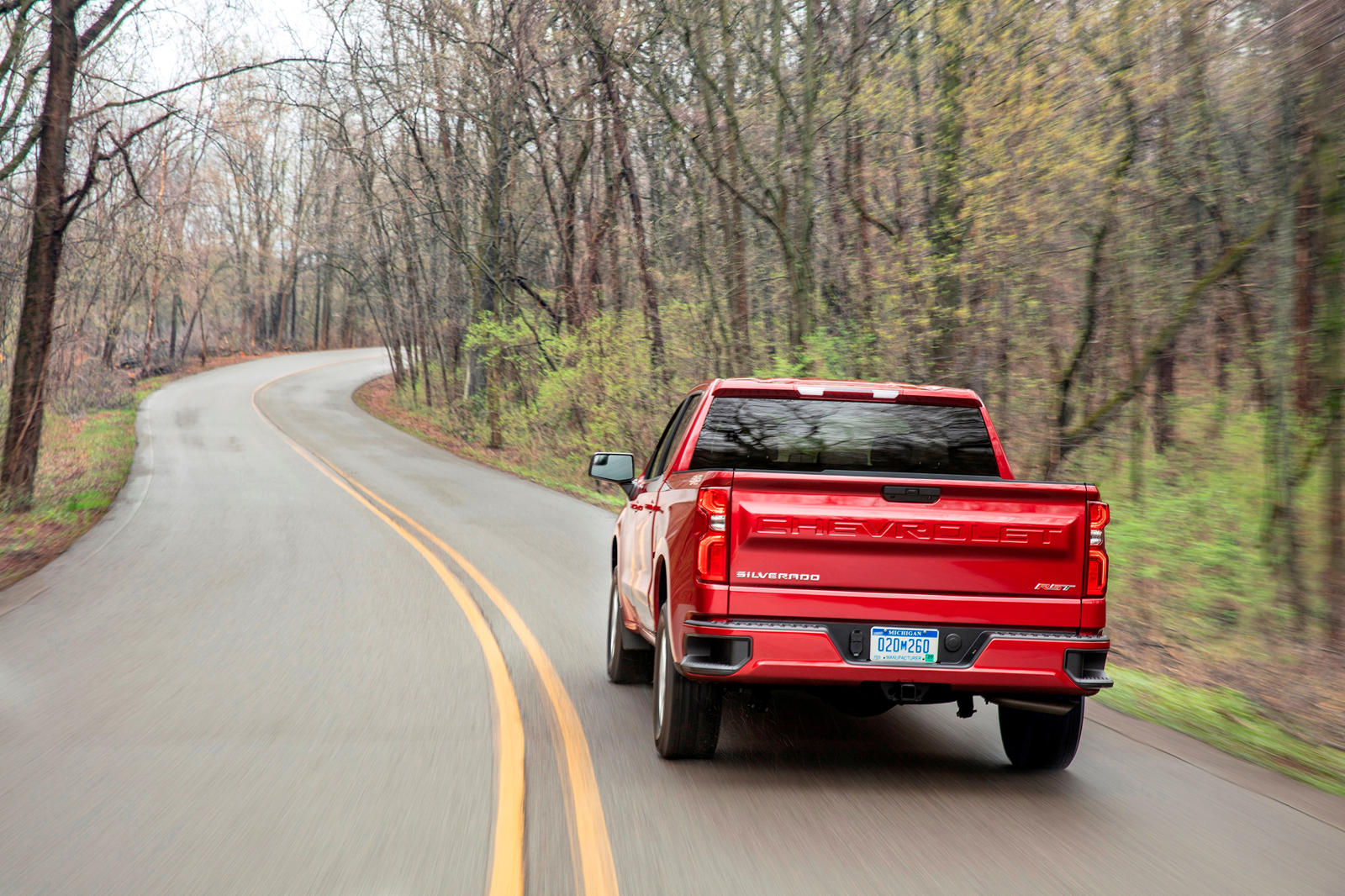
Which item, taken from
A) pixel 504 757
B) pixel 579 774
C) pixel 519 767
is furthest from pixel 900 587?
pixel 504 757

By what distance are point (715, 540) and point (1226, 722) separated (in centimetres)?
370

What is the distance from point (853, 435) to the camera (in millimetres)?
6273

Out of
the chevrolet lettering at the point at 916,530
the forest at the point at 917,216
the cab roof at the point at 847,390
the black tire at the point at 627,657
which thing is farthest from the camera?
the forest at the point at 917,216

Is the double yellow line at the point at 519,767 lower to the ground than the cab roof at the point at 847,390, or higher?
lower

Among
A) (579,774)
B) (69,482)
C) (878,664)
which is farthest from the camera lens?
(69,482)

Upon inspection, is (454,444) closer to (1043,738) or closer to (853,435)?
(853,435)

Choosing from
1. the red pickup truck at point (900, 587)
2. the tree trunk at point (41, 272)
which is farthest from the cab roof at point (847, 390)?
the tree trunk at point (41, 272)

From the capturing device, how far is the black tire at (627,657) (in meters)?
7.02

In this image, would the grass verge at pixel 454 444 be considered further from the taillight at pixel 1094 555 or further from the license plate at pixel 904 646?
the taillight at pixel 1094 555

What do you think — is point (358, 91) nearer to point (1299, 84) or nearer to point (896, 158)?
point (896, 158)

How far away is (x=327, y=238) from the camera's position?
1865 inches

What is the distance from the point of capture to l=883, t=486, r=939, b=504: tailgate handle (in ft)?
15.8

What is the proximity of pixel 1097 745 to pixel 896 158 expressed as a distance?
40.0ft

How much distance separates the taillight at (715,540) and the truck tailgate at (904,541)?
0.03 m
